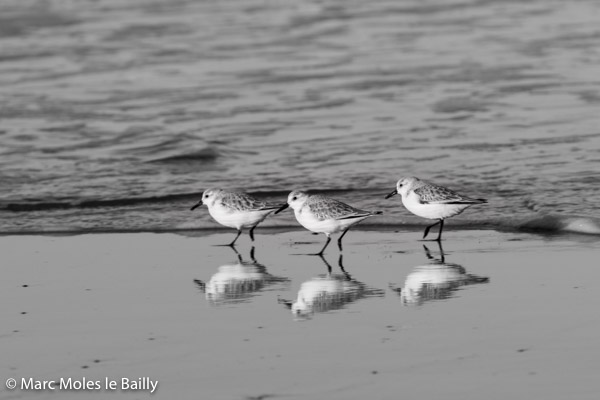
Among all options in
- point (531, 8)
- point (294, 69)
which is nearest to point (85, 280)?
point (294, 69)

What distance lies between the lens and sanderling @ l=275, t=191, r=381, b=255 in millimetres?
11117

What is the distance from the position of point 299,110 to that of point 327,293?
10.5 metres

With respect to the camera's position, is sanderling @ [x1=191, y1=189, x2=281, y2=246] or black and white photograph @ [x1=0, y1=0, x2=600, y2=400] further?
sanderling @ [x1=191, y1=189, x2=281, y2=246]

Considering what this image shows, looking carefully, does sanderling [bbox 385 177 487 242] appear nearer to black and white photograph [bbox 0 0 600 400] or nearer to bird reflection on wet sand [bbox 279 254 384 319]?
black and white photograph [bbox 0 0 600 400]

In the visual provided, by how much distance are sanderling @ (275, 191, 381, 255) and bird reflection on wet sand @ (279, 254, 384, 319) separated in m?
1.20

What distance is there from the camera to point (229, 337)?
25.2ft

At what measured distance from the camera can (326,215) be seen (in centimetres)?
1110

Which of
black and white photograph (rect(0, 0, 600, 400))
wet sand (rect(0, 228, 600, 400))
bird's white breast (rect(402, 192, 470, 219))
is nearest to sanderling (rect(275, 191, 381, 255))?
black and white photograph (rect(0, 0, 600, 400))

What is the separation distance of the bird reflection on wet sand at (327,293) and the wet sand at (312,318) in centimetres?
2

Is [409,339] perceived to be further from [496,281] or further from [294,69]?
[294,69]

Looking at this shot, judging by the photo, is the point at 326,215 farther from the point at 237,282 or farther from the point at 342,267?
the point at 237,282

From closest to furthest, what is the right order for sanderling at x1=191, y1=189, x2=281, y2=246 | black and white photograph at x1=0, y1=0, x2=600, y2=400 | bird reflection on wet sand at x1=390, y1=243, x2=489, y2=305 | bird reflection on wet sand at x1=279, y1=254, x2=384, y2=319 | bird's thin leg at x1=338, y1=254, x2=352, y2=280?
black and white photograph at x1=0, y1=0, x2=600, y2=400 → bird reflection on wet sand at x1=279, y1=254, x2=384, y2=319 → bird reflection on wet sand at x1=390, y1=243, x2=489, y2=305 → bird's thin leg at x1=338, y1=254, x2=352, y2=280 → sanderling at x1=191, y1=189, x2=281, y2=246

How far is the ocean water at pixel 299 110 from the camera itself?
45.5 feet

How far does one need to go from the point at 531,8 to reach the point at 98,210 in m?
18.8
